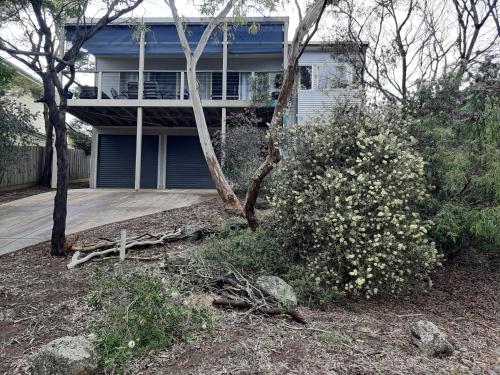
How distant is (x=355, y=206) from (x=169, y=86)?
11772 millimetres

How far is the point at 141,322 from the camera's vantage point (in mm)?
2986

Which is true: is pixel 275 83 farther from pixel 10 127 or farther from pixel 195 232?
pixel 10 127

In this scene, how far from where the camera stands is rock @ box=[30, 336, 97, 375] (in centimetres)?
259

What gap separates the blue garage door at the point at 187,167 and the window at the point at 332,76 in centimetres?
568

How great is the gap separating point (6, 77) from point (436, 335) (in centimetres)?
1259

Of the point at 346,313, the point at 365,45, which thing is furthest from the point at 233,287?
the point at 365,45

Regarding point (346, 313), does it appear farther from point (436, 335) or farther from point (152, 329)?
point (152, 329)

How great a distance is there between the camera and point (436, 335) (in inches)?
130

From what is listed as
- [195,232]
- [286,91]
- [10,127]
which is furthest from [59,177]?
[10,127]

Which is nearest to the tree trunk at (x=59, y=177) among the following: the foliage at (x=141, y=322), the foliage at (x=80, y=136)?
the foliage at (x=141, y=322)

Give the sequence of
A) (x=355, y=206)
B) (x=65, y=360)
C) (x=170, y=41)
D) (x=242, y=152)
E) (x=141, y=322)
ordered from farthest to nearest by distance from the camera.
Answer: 1. (x=170, y=41)
2. (x=242, y=152)
3. (x=355, y=206)
4. (x=141, y=322)
5. (x=65, y=360)

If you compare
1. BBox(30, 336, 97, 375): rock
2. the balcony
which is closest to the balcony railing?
the balcony

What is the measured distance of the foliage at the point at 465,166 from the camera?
5.00m

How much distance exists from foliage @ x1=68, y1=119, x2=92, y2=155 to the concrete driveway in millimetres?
8843
